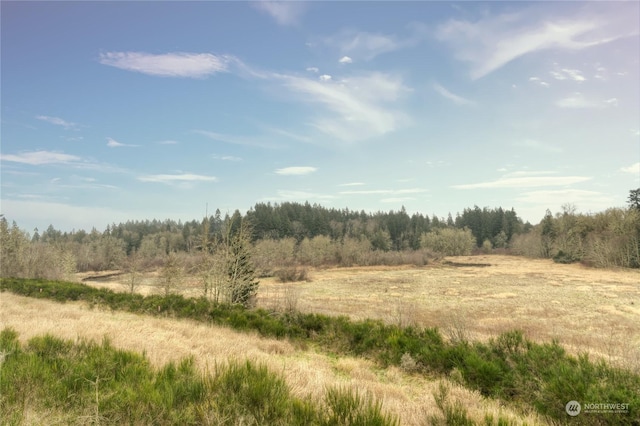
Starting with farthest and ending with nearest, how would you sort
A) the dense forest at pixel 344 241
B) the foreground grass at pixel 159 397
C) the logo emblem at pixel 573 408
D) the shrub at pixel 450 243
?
1. the shrub at pixel 450 243
2. the dense forest at pixel 344 241
3. the logo emblem at pixel 573 408
4. the foreground grass at pixel 159 397

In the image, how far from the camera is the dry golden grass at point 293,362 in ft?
13.8

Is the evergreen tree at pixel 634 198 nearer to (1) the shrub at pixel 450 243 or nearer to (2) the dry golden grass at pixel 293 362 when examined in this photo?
(1) the shrub at pixel 450 243

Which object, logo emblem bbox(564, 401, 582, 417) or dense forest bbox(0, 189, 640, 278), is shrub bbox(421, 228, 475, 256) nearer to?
dense forest bbox(0, 189, 640, 278)

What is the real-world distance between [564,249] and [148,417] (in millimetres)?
89807

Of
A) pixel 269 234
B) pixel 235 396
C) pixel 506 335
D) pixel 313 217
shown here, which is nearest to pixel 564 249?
pixel 313 217

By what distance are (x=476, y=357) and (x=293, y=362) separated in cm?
360

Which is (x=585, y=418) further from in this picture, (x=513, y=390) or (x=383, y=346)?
(x=383, y=346)

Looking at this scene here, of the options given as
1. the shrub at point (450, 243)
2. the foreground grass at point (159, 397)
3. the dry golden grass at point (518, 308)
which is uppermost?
the foreground grass at point (159, 397)

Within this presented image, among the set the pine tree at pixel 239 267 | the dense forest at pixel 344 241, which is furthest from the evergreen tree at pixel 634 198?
the pine tree at pixel 239 267

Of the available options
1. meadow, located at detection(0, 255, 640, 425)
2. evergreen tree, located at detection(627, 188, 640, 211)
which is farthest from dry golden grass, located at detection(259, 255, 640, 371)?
evergreen tree, located at detection(627, 188, 640, 211)

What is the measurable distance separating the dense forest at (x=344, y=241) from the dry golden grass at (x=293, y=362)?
10.3 meters

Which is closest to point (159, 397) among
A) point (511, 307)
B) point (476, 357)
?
point (476, 357)

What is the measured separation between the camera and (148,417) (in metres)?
3.00

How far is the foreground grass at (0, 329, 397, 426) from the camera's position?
2943 mm
